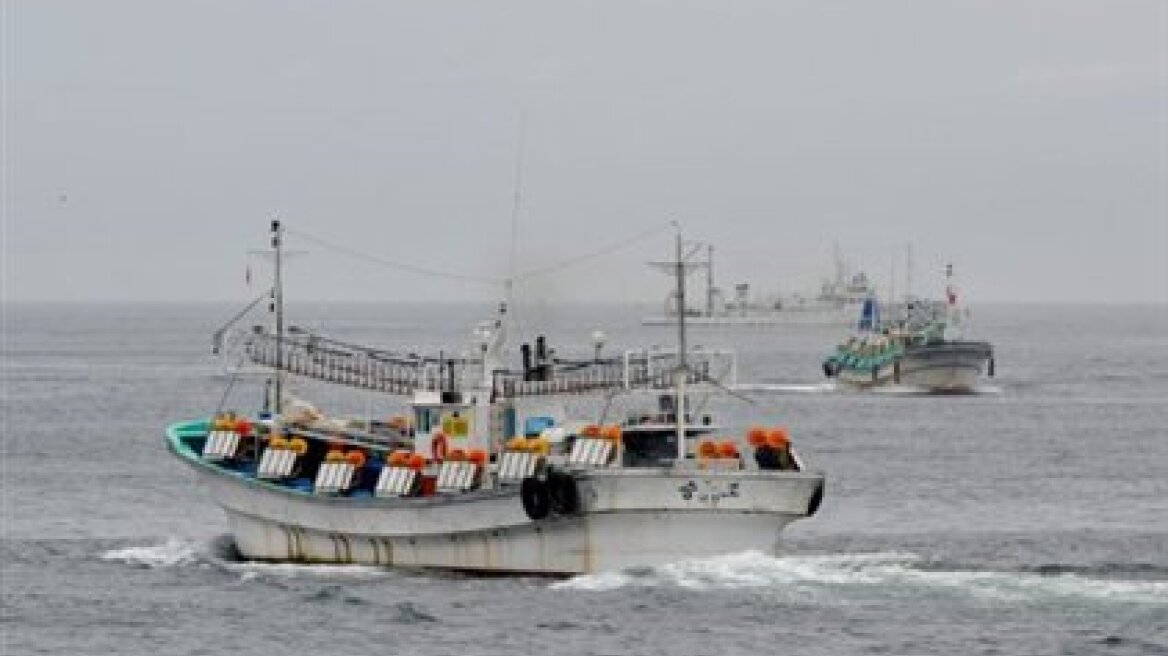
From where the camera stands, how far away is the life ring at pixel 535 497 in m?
58.4

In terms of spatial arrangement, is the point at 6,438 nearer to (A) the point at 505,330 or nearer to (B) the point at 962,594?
(A) the point at 505,330

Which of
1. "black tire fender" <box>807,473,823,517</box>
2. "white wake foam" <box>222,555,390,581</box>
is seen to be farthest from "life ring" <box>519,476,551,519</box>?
"black tire fender" <box>807,473,823,517</box>

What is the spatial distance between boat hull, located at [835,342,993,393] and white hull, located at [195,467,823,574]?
11511 cm

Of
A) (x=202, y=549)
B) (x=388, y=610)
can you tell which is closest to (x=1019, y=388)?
(x=202, y=549)

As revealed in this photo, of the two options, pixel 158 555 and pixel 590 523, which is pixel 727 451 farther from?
→ pixel 158 555

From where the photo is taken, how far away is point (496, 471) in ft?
201

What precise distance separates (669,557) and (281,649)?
9.88m

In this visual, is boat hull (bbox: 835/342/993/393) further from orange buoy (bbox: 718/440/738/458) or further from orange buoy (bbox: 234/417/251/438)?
orange buoy (bbox: 718/440/738/458)

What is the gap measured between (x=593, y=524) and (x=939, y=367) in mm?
119525

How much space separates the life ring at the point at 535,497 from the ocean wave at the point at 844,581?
167 cm

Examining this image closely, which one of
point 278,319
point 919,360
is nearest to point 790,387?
point 919,360

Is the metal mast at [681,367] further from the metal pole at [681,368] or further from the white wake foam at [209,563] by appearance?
the white wake foam at [209,563]

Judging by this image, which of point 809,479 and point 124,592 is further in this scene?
point 124,592

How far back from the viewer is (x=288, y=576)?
2489 inches
